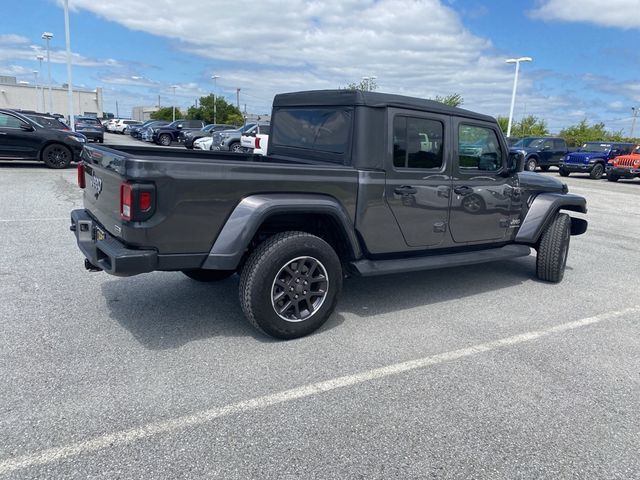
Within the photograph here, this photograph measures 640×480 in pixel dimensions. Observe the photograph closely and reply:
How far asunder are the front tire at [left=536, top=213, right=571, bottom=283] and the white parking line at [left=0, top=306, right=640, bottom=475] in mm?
1478

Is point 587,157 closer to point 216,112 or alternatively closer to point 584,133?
point 584,133

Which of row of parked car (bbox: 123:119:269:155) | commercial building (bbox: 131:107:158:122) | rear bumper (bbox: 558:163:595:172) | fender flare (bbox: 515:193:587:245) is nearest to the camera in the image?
fender flare (bbox: 515:193:587:245)

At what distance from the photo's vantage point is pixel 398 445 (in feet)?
8.36

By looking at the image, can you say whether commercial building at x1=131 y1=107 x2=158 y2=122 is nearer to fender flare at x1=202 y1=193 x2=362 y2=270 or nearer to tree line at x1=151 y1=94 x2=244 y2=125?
tree line at x1=151 y1=94 x2=244 y2=125

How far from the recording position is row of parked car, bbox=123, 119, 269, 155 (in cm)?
2046

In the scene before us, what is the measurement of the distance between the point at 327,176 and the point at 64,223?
17.7 ft

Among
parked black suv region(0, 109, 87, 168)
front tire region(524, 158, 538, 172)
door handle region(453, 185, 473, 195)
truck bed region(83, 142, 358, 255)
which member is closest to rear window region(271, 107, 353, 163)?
truck bed region(83, 142, 358, 255)

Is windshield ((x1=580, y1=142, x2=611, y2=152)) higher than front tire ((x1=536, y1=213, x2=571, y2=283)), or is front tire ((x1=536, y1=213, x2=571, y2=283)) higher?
windshield ((x1=580, y1=142, x2=611, y2=152))

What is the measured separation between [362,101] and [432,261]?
5.23 feet

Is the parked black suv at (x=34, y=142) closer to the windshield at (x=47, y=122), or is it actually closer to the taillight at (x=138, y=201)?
the windshield at (x=47, y=122)

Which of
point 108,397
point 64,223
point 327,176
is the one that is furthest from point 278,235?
point 64,223

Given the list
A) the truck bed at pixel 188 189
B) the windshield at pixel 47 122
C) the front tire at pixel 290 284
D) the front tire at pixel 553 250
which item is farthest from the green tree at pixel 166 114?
the front tire at pixel 290 284

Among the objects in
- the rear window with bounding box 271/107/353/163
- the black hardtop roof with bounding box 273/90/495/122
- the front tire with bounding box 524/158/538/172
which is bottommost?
the front tire with bounding box 524/158/538/172

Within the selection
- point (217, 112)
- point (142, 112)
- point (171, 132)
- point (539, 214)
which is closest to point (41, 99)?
point (142, 112)
